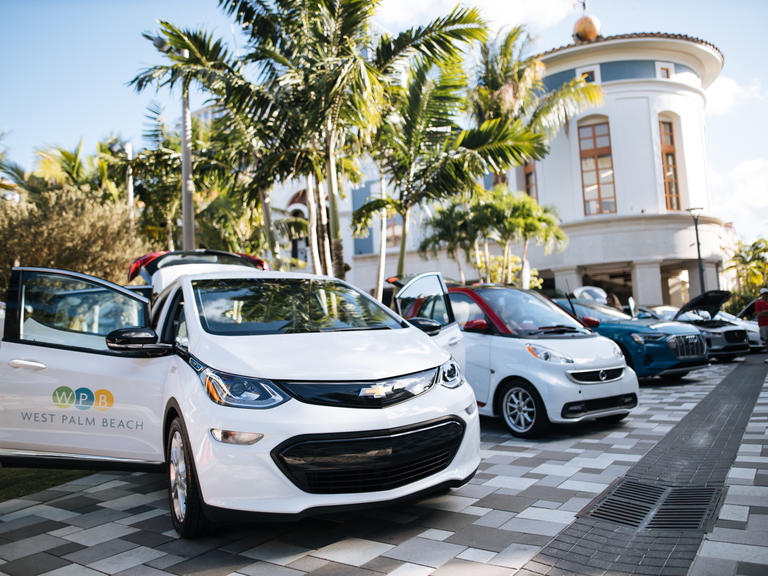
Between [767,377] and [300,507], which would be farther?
[767,377]

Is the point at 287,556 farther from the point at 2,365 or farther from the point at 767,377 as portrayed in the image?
the point at 767,377

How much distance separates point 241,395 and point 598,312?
8.82 m

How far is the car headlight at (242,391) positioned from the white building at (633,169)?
27051mm

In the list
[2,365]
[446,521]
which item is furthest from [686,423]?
[2,365]

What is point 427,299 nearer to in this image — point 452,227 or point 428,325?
point 428,325

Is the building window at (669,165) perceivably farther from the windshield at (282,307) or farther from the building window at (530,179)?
the windshield at (282,307)

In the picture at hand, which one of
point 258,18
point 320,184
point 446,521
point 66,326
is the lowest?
point 446,521

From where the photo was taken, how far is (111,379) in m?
4.36

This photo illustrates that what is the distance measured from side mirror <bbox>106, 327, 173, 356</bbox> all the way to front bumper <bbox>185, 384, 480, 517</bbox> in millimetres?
824

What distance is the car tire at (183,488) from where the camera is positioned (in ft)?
12.0

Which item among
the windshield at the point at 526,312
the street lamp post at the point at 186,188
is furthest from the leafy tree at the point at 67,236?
the windshield at the point at 526,312

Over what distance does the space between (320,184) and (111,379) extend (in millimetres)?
9084

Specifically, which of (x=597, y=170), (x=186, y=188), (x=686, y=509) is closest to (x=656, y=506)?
(x=686, y=509)

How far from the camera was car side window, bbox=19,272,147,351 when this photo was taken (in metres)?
4.69
